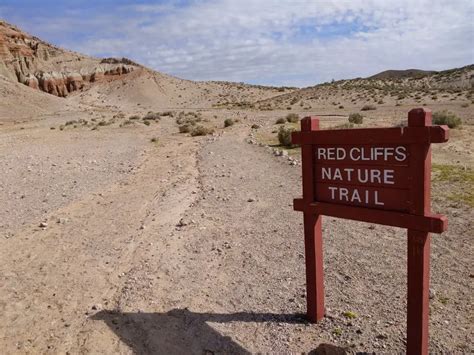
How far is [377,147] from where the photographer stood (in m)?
4.11

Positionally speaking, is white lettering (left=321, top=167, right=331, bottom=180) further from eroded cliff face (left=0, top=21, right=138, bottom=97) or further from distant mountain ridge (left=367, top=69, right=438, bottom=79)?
eroded cliff face (left=0, top=21, right=138, bottom=97)

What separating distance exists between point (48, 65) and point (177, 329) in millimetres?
95803

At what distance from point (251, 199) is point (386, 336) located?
18.8ft

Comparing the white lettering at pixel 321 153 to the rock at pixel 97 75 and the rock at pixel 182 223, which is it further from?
the rock at pixel 97 75

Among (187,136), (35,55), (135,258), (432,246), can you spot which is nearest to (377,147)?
(432,246)

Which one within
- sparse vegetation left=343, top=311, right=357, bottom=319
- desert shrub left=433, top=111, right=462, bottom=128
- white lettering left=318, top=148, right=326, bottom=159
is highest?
white lettering left=318, top=148, right=326, bottom=159

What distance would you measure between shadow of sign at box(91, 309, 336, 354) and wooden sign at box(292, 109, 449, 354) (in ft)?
4.48

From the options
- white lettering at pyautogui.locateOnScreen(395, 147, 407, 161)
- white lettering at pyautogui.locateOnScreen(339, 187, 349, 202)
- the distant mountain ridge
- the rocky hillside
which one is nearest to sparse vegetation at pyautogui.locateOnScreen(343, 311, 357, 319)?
white lettering at pyautogui.locateOnScreen(339, 187, 349, 202)

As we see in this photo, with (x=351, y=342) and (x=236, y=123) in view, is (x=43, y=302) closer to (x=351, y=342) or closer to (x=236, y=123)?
(x=351, y=342)

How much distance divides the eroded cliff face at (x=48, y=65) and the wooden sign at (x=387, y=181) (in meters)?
83.1

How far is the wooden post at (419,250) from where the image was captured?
12.5 ft

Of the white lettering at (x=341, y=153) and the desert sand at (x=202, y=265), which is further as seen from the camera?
the desert sand at (x=202, y=265)

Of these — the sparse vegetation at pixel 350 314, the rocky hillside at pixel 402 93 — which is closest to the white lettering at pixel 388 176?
the sparse vegetation at pixel 350 314

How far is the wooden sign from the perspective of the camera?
3.84m
